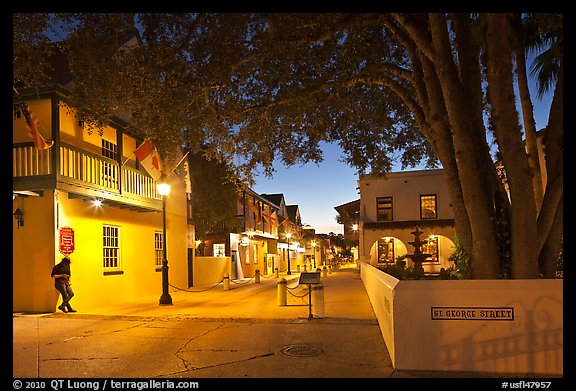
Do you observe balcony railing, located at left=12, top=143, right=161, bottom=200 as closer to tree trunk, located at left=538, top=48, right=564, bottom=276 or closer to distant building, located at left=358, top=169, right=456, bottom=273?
tree trunk, located at left=538, top=48, right=564, bottom=276

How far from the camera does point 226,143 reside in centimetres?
1195

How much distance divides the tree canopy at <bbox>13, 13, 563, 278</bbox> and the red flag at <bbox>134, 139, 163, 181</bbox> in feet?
9.62

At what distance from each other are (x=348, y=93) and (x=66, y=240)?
8803 mm

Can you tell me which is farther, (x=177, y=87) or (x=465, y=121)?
(x=177, y=87)

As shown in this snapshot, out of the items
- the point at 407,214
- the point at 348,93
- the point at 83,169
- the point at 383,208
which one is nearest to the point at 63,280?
the point at 83,169

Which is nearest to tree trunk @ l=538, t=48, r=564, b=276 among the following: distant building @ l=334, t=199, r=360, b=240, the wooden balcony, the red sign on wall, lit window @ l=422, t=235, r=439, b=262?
the wooden balcony

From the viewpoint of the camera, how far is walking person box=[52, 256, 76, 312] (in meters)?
11.8

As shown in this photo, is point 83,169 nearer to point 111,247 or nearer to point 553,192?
point 111,247

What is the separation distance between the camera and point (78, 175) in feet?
42.7

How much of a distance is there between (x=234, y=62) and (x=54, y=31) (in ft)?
13.2

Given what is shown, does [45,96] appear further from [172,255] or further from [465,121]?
[465,121]

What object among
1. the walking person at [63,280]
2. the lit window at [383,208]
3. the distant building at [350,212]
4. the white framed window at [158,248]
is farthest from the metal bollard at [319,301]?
the distant building at [350,212]

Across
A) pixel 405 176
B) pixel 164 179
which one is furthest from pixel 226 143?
pixel 405 176

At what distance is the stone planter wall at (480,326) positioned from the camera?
5.82 metres
